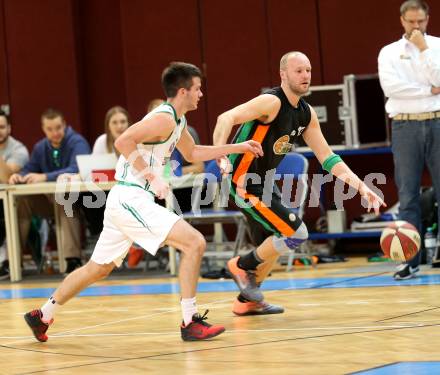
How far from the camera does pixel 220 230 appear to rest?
11070mm

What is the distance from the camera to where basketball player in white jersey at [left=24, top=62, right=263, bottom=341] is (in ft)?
19.0

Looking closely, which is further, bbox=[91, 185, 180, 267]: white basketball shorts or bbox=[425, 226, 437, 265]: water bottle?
bbox=[425, 226, 437, 265]: water bottle

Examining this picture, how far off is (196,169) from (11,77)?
12.3ft

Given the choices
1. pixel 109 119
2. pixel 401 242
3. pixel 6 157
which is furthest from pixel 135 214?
pixel 6 157

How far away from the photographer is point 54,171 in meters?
10.9

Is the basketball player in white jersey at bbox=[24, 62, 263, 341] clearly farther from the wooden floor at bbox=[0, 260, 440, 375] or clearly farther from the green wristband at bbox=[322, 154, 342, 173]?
the green wristband at bbox=[322, 154, 342, 173]

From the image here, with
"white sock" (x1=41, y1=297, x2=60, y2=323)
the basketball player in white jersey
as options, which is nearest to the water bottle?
the basketball player in white jersey

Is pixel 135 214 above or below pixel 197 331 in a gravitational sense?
above

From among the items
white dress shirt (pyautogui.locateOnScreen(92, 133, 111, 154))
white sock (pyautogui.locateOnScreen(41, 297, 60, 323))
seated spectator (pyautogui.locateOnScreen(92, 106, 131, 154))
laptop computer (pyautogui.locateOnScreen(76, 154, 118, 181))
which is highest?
seated spectator (pyautogui.locateOnScreen(92, 106, 131, 154))

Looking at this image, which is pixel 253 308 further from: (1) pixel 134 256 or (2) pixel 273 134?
(1) pixel 134 256

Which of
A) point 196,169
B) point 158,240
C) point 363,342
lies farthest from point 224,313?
point 196,169

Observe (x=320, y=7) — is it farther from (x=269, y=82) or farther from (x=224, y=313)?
(x=224, y=313)

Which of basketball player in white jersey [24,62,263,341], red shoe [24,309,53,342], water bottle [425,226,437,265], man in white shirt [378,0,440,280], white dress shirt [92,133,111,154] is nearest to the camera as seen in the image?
basketball player in white jersey [24,62,263,341]

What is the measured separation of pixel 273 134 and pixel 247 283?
1.04m
